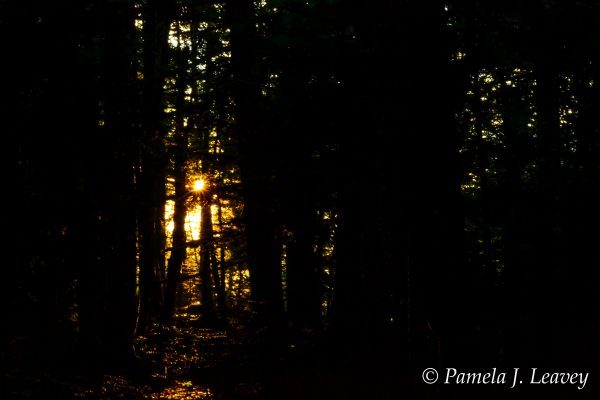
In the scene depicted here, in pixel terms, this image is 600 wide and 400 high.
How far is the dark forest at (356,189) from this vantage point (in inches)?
232

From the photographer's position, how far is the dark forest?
5.89m

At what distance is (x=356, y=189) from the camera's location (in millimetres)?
7066

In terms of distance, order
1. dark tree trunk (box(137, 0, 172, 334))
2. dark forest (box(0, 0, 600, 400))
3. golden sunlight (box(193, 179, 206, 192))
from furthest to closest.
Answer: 1. golden sunlight (box(193, 179, 206, 192))
2. dark tree trunk (box(137, 0, 172, 334))
3. dark forest (box(0, 0, 600, 400))

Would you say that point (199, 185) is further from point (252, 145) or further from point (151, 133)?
point (252, 145)

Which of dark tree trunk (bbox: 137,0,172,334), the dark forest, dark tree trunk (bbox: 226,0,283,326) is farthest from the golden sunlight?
dark tree trunk (bbox: 226,0,283,326)

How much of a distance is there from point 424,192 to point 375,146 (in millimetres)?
1165

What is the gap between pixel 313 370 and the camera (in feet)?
27.6

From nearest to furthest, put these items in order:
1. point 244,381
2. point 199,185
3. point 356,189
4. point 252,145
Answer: point 356,189
point 252,145
point 244,381
point 199,185

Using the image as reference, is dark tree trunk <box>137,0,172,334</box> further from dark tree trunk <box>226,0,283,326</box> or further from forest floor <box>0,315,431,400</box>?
forest floor <box>0,315,431,400</box>

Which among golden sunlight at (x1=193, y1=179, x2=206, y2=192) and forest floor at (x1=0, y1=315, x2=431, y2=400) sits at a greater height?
golden sunlight at (x1=193, y1=179, x2=206, y2=192)

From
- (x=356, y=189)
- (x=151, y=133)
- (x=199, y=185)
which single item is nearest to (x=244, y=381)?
(x=199, y=185)

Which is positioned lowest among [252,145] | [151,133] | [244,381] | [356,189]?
[244,381]

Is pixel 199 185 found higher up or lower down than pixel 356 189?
higher up

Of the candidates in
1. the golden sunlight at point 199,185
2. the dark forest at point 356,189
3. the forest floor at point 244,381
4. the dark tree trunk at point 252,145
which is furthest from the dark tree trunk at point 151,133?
the forest floor at point 244,381
